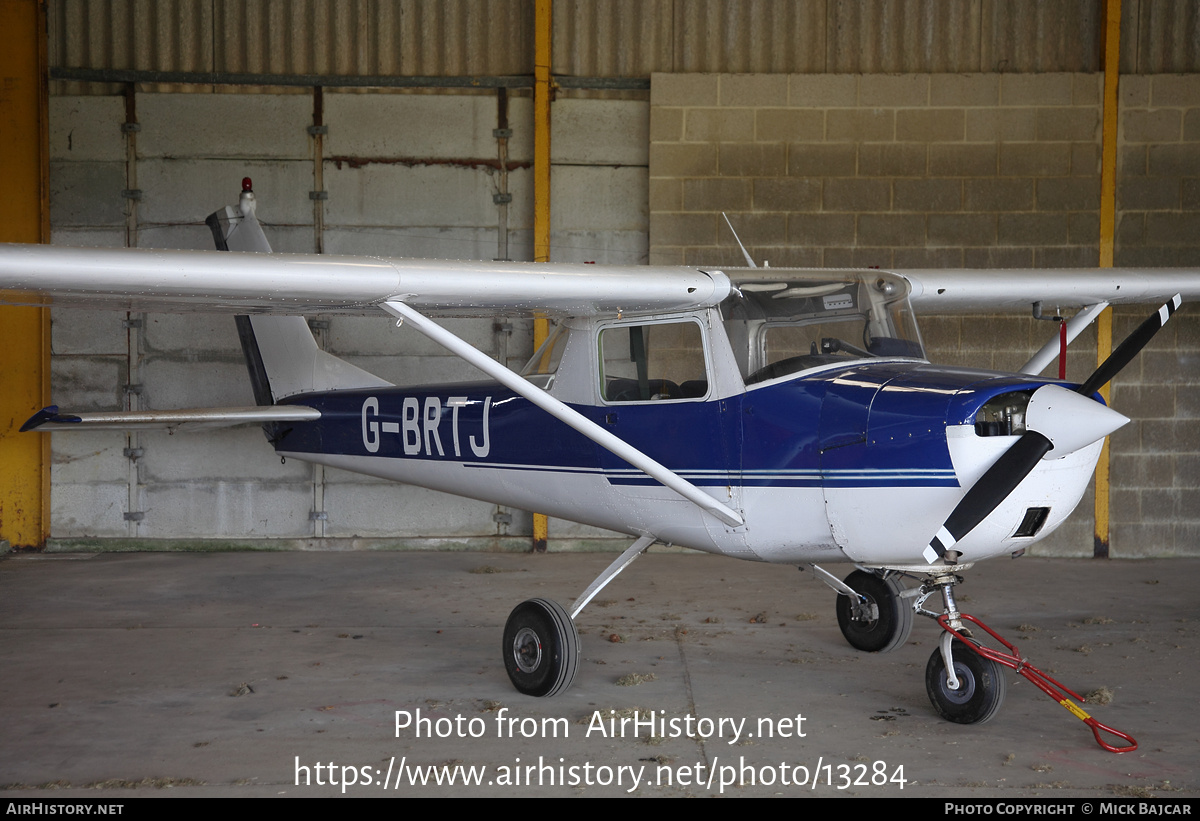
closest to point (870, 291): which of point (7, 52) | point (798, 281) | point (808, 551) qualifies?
point (798, 281)

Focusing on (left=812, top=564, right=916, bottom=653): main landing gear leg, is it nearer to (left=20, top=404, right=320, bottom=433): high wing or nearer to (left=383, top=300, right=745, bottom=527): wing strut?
(left=383, top=300, right=745, bottom=527): wing strut

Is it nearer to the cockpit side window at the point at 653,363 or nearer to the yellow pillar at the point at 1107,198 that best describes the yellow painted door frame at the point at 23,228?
the cockpit side window at the point at 653,363

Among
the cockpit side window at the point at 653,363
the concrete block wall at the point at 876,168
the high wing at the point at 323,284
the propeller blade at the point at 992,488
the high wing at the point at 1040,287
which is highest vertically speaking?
the concrete block wall at the point at 876,168

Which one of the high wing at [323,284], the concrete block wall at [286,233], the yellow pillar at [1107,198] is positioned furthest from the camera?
the concrete block wall at [286,233]

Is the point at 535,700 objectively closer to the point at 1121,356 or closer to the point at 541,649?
the point at 541,649

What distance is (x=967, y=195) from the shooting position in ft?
28.6

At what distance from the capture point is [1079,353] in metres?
8.65

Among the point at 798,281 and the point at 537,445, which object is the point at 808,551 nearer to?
the point at 798,281

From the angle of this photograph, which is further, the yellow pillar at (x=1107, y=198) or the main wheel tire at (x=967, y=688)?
the yellow pillar at (x=1107, y=198)

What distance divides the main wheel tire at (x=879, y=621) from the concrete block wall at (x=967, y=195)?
3.71m

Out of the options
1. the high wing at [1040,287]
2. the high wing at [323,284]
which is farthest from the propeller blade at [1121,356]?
the high wing at [1040,287]

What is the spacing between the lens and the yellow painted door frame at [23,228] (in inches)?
338
